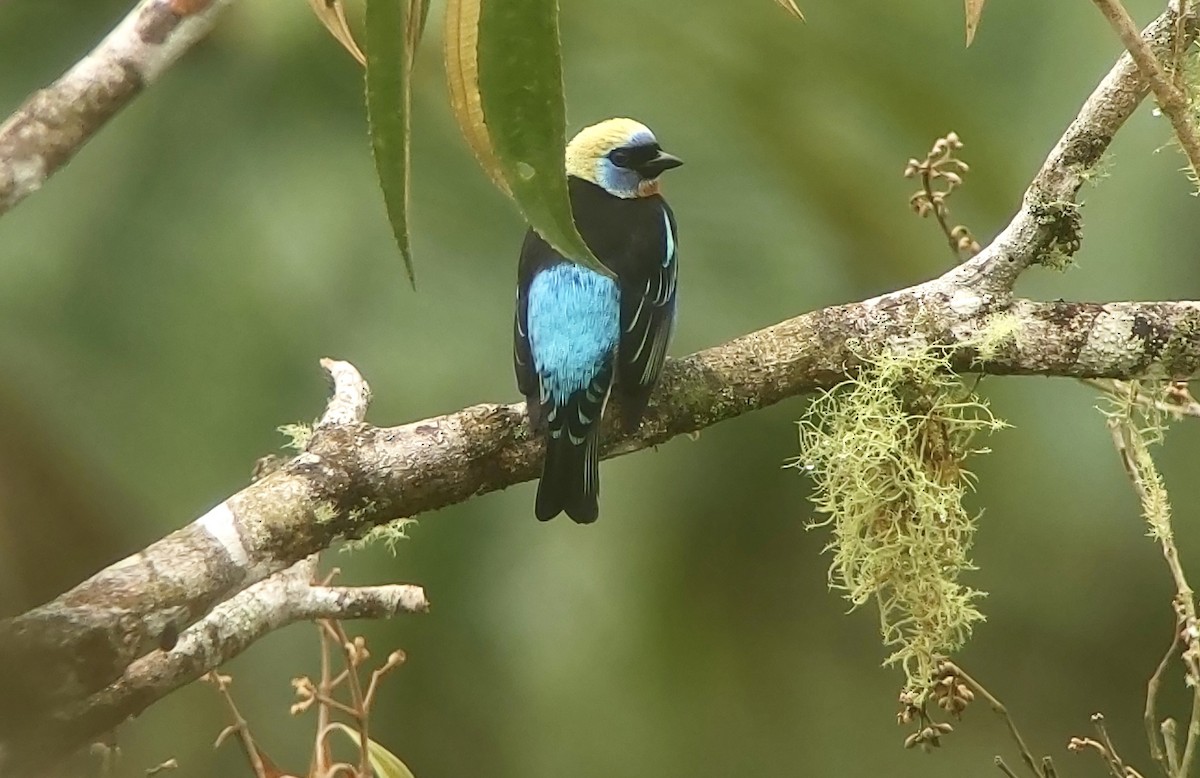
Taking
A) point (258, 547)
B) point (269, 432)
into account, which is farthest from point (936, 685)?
point (269, 432)

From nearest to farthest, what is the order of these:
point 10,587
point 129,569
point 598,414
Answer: point 10,587, point 129,569, point 598,414

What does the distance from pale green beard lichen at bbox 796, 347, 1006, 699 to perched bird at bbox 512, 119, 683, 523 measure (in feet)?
0.81

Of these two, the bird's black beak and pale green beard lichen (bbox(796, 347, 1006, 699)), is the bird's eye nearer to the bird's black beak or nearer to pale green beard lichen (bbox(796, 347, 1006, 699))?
the bird's black beak

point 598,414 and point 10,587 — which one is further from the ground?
point 598,414

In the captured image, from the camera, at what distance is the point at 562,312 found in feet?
5.46

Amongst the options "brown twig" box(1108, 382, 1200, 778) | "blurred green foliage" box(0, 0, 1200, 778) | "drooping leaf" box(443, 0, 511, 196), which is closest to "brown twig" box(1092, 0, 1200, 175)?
"brown twig" box(1108, 382, 1200, 778)

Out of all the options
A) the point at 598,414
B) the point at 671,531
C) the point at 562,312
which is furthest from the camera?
the point at 671,531

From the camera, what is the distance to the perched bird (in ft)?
4.83

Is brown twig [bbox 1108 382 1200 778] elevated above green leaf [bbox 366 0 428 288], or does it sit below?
below

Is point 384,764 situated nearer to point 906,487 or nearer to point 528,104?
point 906,487

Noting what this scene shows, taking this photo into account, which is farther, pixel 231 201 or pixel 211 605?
pixel 231 201

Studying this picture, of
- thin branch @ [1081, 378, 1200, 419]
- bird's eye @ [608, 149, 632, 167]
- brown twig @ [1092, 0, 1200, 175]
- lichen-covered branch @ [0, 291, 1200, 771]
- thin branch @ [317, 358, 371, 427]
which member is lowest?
thin branch @ [1081, 378, 1200, 419]

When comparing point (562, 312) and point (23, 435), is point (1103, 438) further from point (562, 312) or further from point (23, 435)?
point (23, 435)

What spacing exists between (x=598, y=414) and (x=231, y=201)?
67.8 inches
